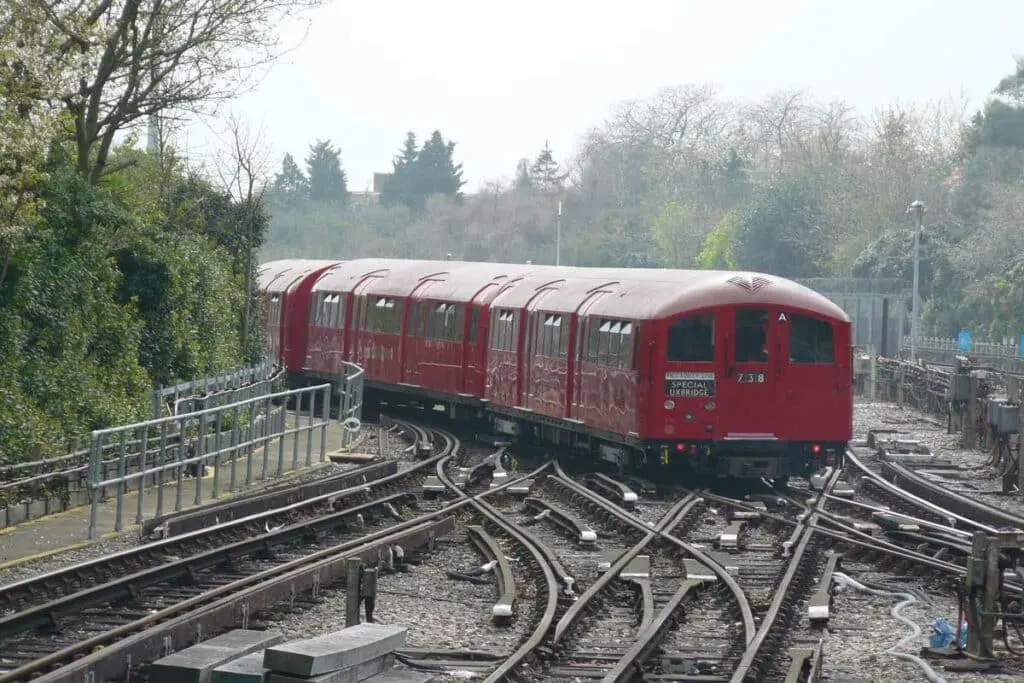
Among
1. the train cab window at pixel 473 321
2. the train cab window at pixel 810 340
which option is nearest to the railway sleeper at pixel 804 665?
the train cab window at pixel 810 340

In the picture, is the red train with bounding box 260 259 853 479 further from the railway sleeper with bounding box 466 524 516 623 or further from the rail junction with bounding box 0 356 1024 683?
the railway sleeper with bounding box 466 524 516 623

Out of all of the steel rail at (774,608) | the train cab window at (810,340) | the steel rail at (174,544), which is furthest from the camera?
the train cab window at (810,340)

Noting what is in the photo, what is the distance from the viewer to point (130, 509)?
1923 centimetres

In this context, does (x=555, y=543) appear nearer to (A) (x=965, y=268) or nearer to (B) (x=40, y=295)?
(B) (x=40, y=295)

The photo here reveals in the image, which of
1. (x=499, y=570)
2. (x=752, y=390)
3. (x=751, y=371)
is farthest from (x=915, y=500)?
(x=499, y=570)

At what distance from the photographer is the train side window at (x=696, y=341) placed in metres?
22.3

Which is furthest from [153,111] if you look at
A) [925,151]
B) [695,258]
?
[695,258]

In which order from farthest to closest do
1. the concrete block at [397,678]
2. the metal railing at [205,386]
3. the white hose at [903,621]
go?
the metal railing at [205,386] → the white hose at [903,621] → the concrete block at [397,678]

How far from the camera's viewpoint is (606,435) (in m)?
23.9

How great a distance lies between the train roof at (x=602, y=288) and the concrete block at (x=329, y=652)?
1399 centimetres

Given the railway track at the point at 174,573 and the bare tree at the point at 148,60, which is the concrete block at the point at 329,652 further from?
the bare tree at the point at 148,60

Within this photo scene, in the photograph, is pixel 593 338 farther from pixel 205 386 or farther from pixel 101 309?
pixel 101 309

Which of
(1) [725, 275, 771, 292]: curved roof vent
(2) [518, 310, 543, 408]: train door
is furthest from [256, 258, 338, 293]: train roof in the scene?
(1) [725, 275, 771, 292]: curved roof vent

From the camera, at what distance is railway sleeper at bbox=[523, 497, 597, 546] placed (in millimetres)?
17641
